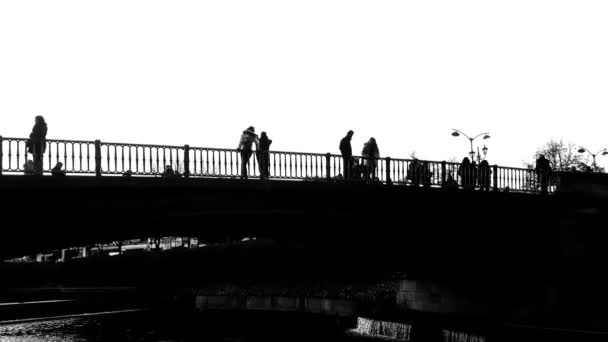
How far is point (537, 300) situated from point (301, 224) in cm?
1029

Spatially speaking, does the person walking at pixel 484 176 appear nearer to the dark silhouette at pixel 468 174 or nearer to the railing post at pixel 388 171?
the dark silhouette at pixel 468 174

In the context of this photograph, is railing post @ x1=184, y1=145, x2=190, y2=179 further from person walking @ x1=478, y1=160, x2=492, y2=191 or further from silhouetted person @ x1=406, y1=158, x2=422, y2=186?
person walking @ x1=478, y1=160, x2=492, y2=191

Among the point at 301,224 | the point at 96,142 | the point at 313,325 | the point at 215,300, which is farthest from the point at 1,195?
the point at 215,300

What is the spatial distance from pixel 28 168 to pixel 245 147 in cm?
731

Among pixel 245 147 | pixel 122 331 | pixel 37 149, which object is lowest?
pixel 122 331

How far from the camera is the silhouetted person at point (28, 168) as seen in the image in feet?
84.8

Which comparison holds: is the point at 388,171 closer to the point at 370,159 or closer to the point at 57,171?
the point at 370,159

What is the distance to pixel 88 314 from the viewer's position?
162 ft

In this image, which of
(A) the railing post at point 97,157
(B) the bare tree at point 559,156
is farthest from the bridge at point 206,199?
(B) the bare tree at point 559,156

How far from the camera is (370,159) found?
34.9 m

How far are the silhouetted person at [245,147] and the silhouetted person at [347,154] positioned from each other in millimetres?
3518

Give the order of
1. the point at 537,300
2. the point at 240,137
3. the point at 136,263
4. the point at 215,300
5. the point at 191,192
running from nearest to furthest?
the point at 191,192
the point at 240,137
the point at 537,300
the point at 215,300
the point at 136,263

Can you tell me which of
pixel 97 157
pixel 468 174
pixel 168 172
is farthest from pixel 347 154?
pixel 97 157

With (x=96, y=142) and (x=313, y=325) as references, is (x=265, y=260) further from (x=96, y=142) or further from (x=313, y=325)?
(x=96, y=142)
